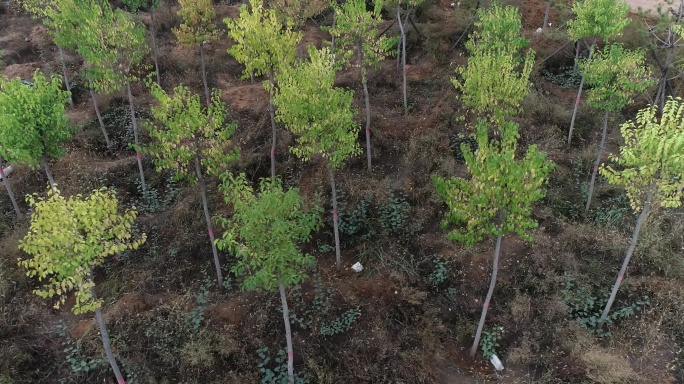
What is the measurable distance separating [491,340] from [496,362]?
0.59 metres

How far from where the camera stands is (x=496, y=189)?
28.4 feet

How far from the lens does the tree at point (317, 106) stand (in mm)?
10828

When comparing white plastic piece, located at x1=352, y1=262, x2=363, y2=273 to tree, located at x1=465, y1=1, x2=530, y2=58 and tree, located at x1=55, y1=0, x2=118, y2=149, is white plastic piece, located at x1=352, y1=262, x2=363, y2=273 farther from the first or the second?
tree, located at x1=55, y1=0, x2=118, y2=149

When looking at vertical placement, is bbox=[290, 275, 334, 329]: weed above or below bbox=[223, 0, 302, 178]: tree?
below

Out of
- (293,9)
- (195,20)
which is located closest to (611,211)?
(293,9)

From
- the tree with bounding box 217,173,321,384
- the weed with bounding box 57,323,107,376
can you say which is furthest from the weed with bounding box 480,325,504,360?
the weed with bounding box 57,323,107,376

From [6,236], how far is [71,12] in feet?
24.9

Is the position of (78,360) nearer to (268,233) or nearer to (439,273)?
(268,233)

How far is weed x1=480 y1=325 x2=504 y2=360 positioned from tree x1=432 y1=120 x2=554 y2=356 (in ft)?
10.4

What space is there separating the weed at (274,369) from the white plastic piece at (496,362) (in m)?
4.54

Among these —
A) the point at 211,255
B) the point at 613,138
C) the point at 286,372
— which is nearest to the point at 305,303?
the point at 286,372

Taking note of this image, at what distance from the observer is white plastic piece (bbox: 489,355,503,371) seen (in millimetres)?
10828

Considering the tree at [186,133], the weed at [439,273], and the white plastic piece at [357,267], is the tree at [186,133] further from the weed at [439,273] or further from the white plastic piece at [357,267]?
the weed at [439,273]

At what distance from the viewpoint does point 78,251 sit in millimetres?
8141
